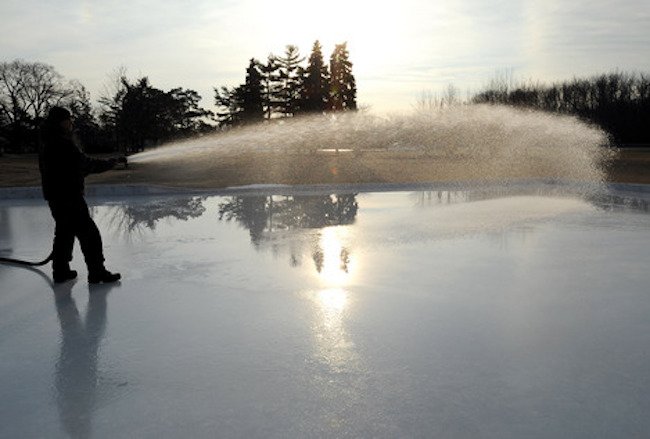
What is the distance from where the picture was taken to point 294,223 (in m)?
9.70

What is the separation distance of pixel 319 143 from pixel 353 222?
3689 centimetres

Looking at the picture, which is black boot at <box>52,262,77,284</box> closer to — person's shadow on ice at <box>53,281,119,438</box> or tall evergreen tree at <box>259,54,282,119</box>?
person's shadow on ice at <box>53,281,119,438</box>

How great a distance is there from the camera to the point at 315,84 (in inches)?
1724

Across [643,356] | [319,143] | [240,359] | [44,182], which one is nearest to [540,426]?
[643,356]

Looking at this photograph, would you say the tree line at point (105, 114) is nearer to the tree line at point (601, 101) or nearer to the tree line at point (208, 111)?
the tree line at point (208, 111)

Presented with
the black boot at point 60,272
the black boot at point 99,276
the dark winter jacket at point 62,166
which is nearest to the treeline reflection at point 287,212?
the black boot at point 99,276

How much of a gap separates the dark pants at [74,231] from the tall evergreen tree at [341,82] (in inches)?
1612

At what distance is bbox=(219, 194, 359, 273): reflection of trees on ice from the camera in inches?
290

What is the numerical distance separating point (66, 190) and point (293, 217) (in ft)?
17.9

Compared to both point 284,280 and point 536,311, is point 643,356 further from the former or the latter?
point 284,280

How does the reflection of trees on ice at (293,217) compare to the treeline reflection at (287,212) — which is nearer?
the reflection of trees on ice at (293,217)

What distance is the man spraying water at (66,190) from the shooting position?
5.28 m

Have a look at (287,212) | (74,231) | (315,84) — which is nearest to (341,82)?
(315,84)

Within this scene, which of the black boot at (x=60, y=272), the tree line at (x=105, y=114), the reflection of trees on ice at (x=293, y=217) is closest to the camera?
the black boot at (x=60, y=272)
